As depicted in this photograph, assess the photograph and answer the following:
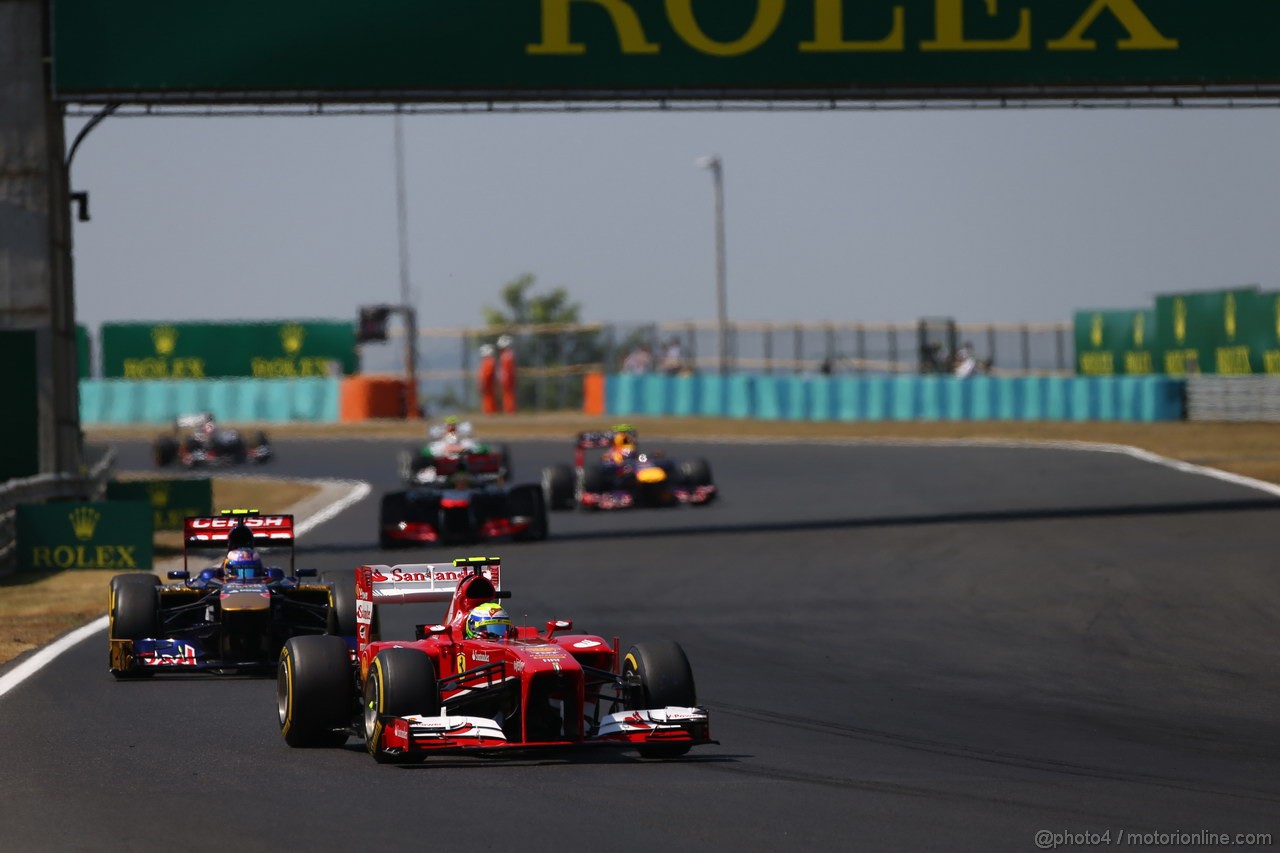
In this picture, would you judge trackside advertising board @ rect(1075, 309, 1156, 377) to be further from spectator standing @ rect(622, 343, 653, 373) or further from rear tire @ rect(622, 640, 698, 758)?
rear tire @ rect(622, 640, 698, 758)

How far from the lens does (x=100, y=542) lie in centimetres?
2344

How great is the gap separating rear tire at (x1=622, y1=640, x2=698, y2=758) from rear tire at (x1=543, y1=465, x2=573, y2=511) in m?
20.3

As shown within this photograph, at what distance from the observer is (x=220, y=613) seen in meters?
15.1

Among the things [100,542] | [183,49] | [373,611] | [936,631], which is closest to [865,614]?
[936,631]

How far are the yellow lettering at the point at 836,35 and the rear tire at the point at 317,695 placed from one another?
642 inches

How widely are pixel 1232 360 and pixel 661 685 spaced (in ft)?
137

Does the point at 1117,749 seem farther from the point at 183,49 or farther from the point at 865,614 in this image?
the point at 183,49

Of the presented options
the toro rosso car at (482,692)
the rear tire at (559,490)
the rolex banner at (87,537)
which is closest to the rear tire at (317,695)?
the toro rosso car at (482,692)

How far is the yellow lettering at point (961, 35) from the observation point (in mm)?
26500

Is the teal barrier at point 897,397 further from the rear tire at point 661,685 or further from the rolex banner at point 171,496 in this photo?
the rear tire at point 661,685

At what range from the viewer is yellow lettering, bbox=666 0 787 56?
85.7 feet

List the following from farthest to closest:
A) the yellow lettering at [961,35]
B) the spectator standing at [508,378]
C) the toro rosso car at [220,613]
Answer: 1. the spectator standing at [508,378]
2. the yellow lettering at [961,35]
3. the toro rosso car at [220,613]

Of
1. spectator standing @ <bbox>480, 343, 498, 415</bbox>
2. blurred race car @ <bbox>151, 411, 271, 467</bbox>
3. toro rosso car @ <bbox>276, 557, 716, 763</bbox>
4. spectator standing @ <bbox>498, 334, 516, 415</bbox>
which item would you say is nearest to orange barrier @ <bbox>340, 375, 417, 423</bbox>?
spectator standing @ <bbox>480, 343, 498, 415</bbox>

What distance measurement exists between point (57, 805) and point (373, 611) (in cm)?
340
